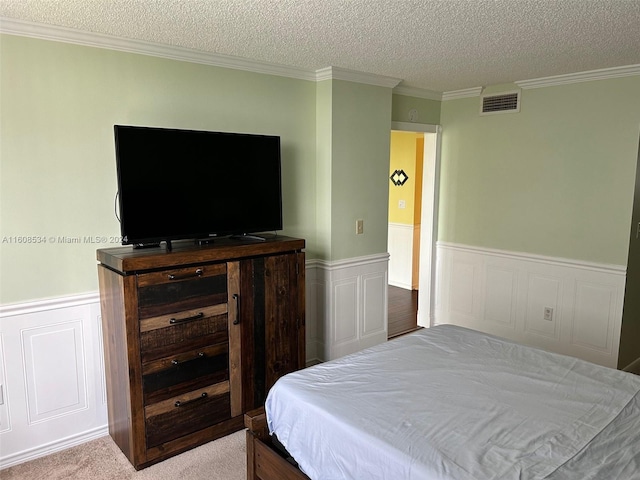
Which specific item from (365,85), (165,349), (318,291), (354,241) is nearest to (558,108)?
(365,85)

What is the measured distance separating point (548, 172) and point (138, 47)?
10.8 ft

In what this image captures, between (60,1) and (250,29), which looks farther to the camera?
(250,29)

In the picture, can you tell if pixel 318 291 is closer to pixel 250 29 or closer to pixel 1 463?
pixel 250 29

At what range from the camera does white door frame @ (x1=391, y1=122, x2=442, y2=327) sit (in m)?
4.75

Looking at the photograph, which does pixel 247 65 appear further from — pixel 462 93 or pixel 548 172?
pixel 548 172

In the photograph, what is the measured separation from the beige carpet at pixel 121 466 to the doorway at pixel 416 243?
2443 millimetres

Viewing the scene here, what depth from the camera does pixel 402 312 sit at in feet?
18.1

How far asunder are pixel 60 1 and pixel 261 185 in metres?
1.48

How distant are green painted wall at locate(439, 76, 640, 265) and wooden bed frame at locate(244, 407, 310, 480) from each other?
298cm

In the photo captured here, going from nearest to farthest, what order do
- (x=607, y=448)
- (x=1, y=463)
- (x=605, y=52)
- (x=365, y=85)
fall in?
(x=607, y=448) < (x=1, y=463) < (x=605, y=52) < (x=365, y=85)

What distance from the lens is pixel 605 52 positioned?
3041 millimetres

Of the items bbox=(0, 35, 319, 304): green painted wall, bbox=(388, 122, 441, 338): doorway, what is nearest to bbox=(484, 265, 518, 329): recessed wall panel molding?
bbox=(388, 122, 441, 338): doorway

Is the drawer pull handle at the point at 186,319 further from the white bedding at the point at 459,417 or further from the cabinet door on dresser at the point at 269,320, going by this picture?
the white bedding at the point at 459,417

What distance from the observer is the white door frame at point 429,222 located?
15.6ft
